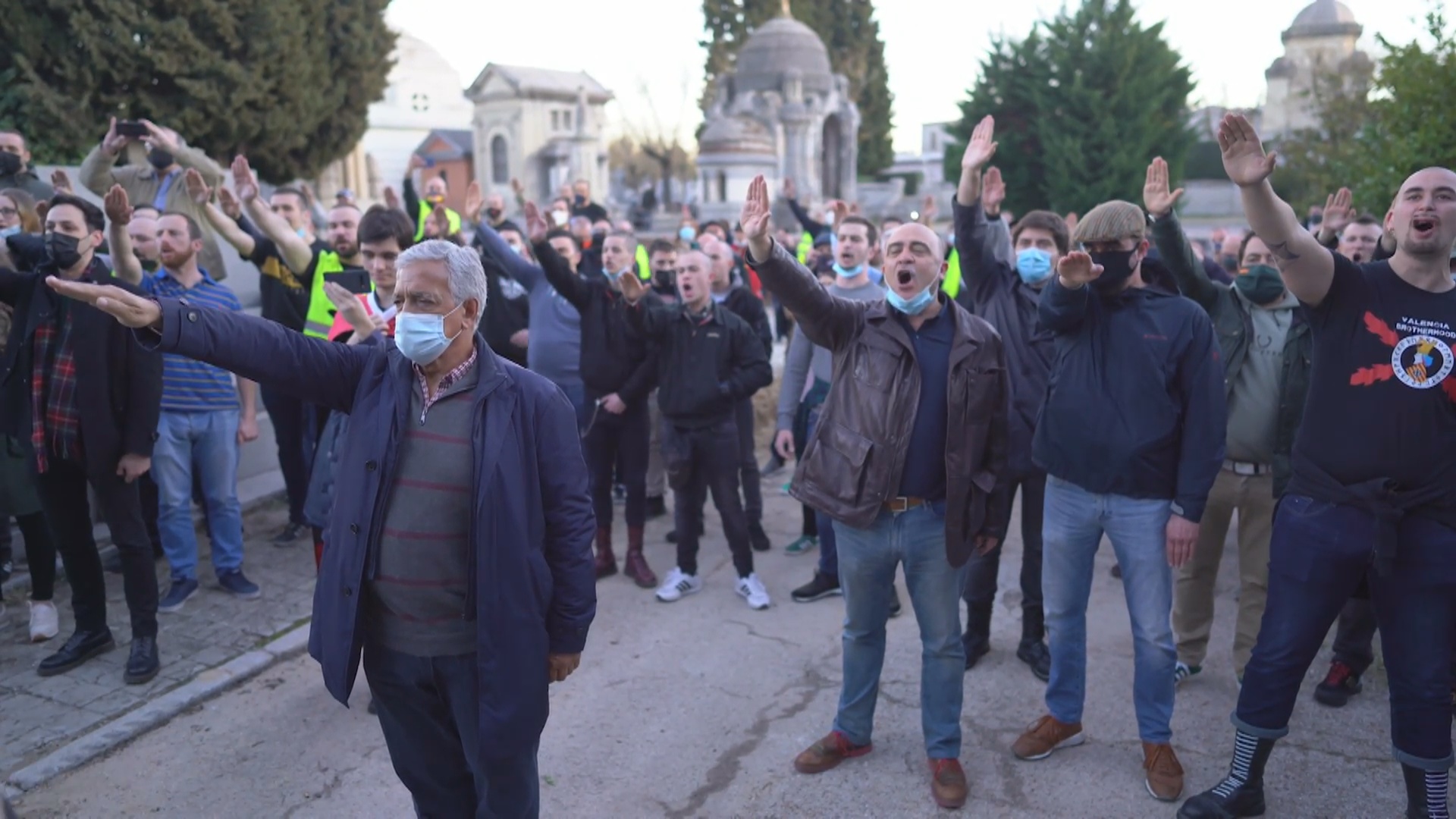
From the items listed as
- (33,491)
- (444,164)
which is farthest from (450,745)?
(444,164)

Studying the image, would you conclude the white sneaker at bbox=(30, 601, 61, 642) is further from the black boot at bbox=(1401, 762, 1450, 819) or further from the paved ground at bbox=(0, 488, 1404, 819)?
the black boot at bbox=(1401, 762, 1450, 819)

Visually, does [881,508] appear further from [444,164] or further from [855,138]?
[444,164]

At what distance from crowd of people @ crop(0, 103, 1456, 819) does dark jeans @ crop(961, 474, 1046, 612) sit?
0.06 feet

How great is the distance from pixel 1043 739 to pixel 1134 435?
1326 millimetres

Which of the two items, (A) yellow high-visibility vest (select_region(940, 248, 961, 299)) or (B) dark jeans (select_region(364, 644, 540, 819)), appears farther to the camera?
(A) yellow high-visibility vest (select_region(940, 248, 961, 299))

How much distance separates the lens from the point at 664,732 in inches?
180

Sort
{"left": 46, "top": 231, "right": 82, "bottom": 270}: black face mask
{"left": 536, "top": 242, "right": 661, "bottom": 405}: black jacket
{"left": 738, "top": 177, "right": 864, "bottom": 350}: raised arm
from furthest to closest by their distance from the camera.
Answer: {"left": 536, "top": 242, "right": 661, "bottom": 405}: black jacket → {"left": 46, "top": 231, "right": 82, "bottom": 270}: black face mask → {"left": 738, "top": 177, "right": 864, "bottom": 350}: raised arm

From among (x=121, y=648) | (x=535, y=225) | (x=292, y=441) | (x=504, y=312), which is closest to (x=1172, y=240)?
(x=535, y=225)

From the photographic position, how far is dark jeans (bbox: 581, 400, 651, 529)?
21.3 ft

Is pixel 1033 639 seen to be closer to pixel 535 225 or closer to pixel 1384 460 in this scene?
pixel 1384 460

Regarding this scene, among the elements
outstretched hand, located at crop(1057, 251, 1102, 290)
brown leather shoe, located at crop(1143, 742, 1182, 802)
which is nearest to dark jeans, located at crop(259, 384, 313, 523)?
outstretched hand, located at crop(1057, 251, 1102, 290)

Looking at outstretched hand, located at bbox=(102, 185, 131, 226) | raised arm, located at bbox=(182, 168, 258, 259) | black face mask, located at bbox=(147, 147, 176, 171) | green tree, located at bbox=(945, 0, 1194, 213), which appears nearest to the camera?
outstretched hand, located at bbox=(102, 185, 131, 226)

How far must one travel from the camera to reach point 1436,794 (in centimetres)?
356

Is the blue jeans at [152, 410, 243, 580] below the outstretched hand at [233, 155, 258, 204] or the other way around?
below
